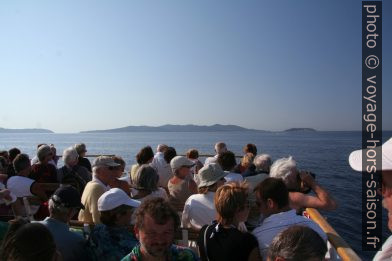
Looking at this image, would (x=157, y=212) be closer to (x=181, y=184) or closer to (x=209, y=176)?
(x=209, y=176)

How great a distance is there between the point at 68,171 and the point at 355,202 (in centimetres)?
1259

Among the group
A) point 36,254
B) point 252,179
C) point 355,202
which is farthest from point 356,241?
point 36,254

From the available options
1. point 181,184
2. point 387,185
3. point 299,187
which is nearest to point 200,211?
point 299,187

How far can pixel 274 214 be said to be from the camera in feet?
8.34

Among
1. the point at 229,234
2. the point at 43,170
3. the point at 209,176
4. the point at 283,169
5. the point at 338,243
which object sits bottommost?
the point at 338,243

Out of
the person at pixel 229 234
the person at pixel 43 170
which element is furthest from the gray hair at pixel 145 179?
the person at pixel 43 170

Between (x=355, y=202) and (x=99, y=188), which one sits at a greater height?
(x=99, y=188)

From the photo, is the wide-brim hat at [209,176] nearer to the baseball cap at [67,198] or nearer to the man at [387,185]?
the baseball cap at [67,198]

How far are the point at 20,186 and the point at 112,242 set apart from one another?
235 cm

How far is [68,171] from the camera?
4.93 metres

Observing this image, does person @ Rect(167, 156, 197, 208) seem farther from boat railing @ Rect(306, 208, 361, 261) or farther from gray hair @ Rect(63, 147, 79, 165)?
boat railing @ Rect(306, 208, 361, 261)

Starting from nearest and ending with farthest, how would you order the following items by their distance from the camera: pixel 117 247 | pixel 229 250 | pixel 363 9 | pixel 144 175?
1. pixel 229 250
2. pixel 117 247
3. pixel 144 175
4. pixel 363 9

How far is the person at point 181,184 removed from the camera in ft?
15.3

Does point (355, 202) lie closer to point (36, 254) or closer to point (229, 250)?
Answer: point (229, 250)
